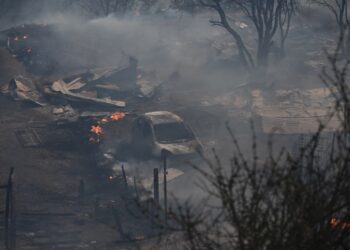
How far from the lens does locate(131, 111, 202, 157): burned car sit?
13.8 m

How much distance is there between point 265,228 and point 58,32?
106 ft

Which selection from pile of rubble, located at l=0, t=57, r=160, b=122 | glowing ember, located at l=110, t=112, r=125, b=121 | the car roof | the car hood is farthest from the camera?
pile of rubble, located at l=0, t=57, r=160, b=122

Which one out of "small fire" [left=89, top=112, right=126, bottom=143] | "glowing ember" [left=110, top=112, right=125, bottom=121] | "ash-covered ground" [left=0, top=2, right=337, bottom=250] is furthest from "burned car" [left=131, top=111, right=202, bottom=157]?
"glowing ember" [left=110, top=112, right=125, bottom=121]

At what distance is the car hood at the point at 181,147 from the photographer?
44.3ft

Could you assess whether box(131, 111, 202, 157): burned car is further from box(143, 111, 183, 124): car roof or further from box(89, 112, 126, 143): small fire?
box(89, 112, 126, 143): small fire

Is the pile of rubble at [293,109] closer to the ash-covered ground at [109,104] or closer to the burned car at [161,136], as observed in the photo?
the ash-covered ground at [109,104]

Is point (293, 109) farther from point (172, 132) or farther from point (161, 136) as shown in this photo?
point (161, 136)

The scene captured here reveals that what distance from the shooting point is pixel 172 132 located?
577 inches

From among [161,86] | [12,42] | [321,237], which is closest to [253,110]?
[161,86]

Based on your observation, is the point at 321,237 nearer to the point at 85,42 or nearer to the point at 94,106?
the point at 94,106

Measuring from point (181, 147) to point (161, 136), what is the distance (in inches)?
36.3

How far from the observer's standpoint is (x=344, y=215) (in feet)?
14.4

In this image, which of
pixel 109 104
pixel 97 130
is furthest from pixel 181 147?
pixel 109 104

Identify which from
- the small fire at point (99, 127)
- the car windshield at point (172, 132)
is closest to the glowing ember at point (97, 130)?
the small fire at point (99, 127)
